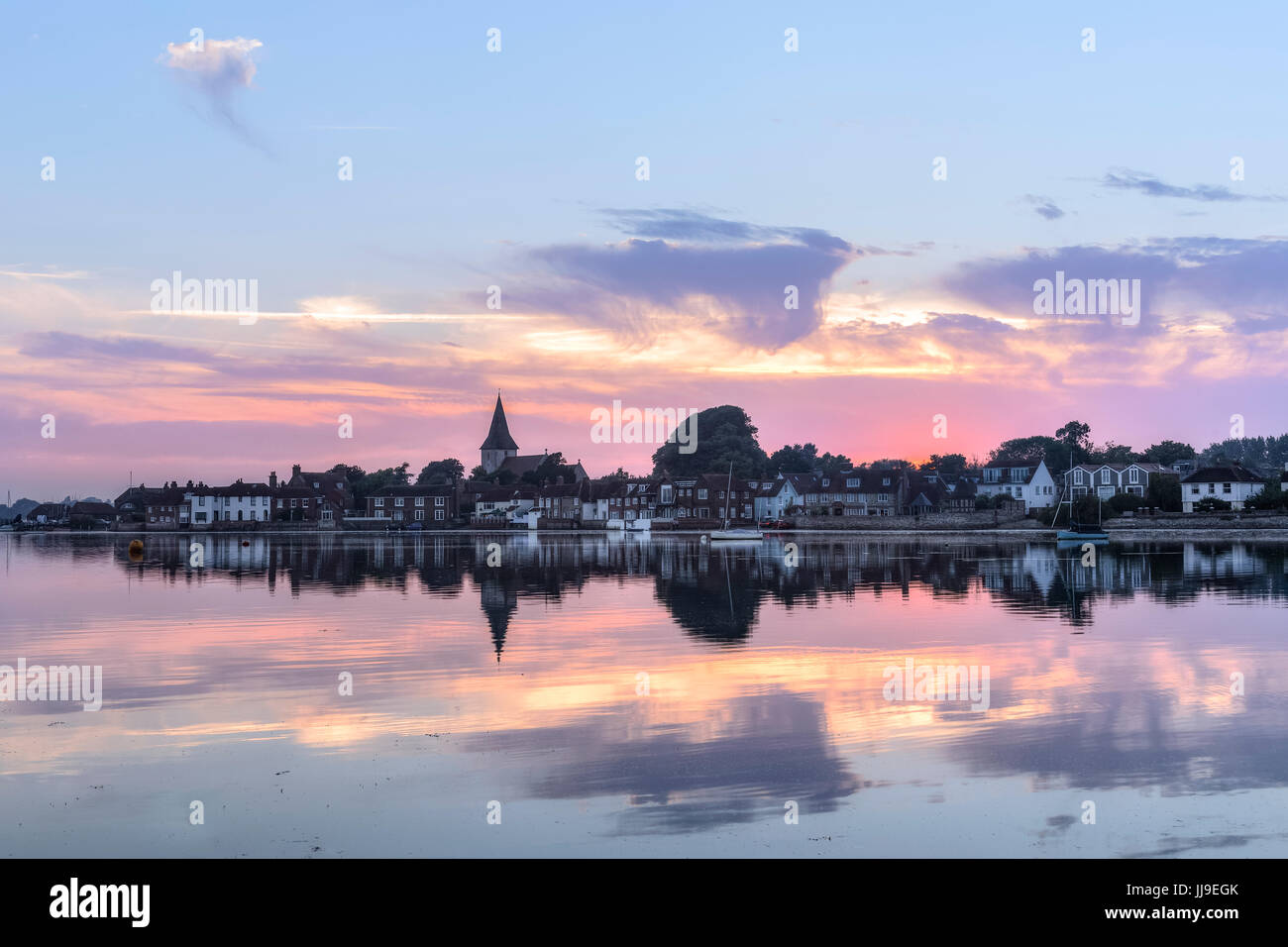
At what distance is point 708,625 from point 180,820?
19.9 metres

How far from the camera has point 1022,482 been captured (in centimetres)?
15000

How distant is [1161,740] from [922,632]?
13.0 m

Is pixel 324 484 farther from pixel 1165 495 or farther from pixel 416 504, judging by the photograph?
pixel 1165 495

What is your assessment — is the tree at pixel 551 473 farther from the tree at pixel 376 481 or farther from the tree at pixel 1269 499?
the tree at pixel 1269 499

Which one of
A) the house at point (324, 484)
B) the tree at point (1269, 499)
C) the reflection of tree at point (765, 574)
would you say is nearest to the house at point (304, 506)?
the house at point (324, 484)

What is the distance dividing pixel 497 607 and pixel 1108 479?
12105 cm

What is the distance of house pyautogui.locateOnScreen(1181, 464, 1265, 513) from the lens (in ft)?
389

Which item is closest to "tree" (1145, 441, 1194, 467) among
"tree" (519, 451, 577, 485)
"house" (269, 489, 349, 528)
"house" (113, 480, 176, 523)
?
"tree" (519, 451, 577, 485)

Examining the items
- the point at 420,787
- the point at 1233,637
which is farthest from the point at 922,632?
the point at 420,787
